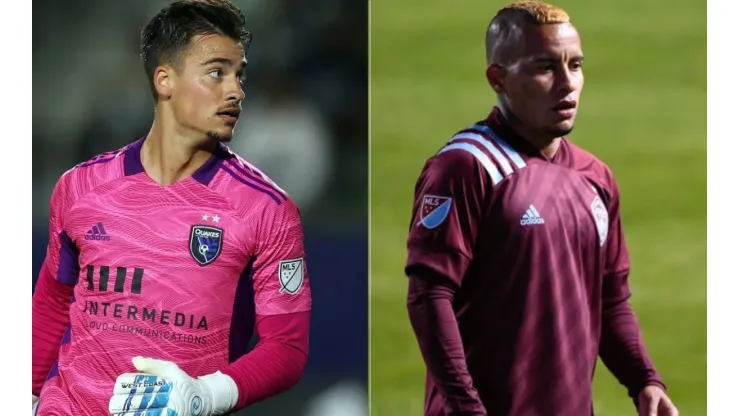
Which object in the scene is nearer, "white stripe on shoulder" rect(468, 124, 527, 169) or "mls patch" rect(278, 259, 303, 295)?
"white stripe on shoulder" rect(468, 124, 527, 169)

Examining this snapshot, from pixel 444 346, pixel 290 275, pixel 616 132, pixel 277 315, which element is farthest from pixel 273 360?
→ pixel 616 132

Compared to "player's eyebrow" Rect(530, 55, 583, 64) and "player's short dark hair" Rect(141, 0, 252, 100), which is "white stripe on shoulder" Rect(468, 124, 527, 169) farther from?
"player's short dark hair" Rect(141, 0, 252, 100)

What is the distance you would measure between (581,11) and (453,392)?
1.22 metres

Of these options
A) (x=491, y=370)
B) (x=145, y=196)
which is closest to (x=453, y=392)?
(x=491, y=370)

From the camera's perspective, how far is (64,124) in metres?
3.31

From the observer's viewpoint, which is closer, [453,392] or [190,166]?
[453,392]

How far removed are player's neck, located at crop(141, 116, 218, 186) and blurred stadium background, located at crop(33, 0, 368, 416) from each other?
98 millimetres

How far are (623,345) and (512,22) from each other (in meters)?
1.02

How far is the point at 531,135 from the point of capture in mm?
3031

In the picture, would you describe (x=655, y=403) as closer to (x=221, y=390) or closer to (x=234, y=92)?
(x=221, y=390)

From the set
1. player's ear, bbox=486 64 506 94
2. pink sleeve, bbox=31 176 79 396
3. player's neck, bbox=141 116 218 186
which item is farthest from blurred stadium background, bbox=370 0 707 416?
pink sleeve, bbox=31 176 79 396

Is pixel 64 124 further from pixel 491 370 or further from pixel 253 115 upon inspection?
pixel 491 370

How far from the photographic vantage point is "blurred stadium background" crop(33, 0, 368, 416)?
321 centimetres

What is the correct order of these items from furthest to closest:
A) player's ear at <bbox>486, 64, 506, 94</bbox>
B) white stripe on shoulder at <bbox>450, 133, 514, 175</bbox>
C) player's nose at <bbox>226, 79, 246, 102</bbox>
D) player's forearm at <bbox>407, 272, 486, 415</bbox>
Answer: player's nose at <bbox>226, 79, 246, 102</bbox>, player's ear at <bbox>486, 64, 506, 94</bbox>, white stripe on shoulder at <bbox>450, 133, 514, 175</bbox>, player's forearm at <bbox>407, 272, 486, 415</bbox>
